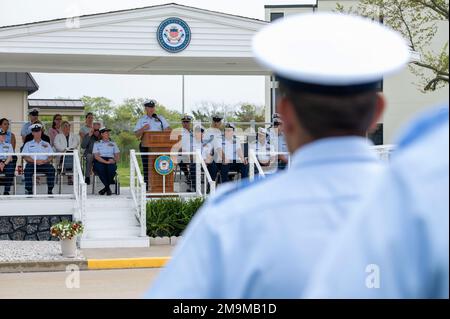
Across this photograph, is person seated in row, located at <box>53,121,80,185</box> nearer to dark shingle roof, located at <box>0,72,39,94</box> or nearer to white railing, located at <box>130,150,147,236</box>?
white railing, located at <box>130,150,147,236</box>

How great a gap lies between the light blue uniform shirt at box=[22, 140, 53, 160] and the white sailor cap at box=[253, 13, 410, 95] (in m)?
17.2

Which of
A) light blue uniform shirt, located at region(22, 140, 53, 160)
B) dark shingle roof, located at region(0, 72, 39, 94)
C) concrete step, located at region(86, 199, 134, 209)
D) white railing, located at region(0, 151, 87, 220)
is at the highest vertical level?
dark shingle roof, located at region(0, 72, 39, 94)

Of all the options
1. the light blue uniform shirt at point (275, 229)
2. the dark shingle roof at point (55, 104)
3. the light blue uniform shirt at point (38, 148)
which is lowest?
the light blue uniform shirt at point (275, 229)

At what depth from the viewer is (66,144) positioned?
65.6 feet

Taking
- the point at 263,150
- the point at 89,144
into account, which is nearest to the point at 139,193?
the point at 89,144

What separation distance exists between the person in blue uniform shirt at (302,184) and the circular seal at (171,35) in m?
18.7

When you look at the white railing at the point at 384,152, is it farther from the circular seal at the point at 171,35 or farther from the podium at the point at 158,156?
the circular seal at the point at 171,35

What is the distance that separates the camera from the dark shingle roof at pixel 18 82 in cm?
3281

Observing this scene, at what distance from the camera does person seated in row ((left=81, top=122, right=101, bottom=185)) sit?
20297mm

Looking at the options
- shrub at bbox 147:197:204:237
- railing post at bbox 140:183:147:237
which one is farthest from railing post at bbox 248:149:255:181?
railing post at bbox 140:183:147:237

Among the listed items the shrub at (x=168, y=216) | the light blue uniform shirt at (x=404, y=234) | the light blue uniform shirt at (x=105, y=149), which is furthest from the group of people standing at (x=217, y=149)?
the light blue uniform shirt at (x=404, y=234)

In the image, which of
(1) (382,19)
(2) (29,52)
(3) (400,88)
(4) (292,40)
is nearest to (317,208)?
(4) (292,40)

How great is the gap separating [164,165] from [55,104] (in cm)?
2297
